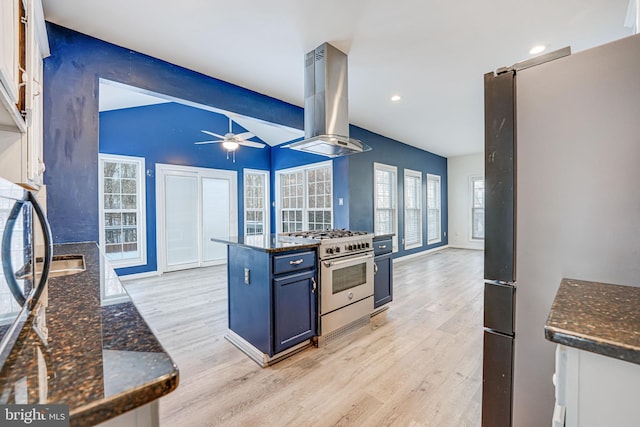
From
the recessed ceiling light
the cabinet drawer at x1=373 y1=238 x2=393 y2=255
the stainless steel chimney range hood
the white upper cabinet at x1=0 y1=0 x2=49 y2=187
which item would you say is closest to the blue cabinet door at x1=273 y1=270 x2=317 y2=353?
the cabinet drawer at x1=373 y1=238 x2=393 y2=255

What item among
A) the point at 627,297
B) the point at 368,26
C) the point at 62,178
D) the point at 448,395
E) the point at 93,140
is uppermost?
the point at 368,26

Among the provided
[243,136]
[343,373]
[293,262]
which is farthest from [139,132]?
[343,373]

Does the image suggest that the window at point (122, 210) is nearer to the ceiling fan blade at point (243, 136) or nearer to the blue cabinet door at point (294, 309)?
the ceiling fan blade at point (243, 136)

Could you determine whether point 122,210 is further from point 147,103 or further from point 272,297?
point 272,297

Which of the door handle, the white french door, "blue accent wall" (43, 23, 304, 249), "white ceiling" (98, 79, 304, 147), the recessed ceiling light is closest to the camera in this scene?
the door handle

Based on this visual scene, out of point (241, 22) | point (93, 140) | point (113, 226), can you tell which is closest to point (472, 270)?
point (241, 22)

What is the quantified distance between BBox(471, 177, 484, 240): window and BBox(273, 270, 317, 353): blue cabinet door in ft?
22.2

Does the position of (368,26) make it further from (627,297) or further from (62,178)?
(62,178)

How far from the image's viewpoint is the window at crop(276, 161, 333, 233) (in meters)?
5.73

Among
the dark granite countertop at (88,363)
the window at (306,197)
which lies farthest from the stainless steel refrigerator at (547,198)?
the window at (306,197)

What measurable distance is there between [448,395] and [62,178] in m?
3.39

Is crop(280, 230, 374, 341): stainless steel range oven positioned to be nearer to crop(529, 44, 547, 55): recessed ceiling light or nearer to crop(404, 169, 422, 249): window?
crop(529, 44, 547, 55): recessed ceiling light

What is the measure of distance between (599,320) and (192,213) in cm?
604

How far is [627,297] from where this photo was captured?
0.87 m
